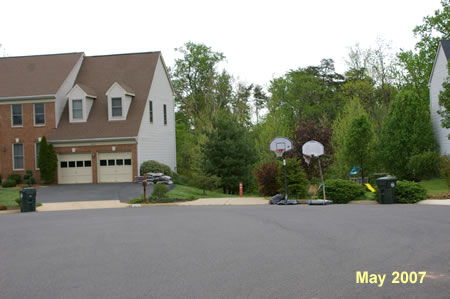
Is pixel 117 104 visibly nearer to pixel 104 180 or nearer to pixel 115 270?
pixel 104 180

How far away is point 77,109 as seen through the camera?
125 ft

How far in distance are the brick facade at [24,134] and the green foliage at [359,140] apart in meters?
21.1

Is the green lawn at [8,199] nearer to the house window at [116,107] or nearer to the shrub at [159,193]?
the shrub at [159,193]

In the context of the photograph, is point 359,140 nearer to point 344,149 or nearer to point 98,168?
point 344,149

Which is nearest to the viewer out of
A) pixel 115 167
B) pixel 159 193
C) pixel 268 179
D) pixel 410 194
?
pixel 410 194

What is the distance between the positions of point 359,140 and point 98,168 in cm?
1842

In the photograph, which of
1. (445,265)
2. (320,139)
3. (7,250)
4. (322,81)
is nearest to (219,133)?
(320,139)

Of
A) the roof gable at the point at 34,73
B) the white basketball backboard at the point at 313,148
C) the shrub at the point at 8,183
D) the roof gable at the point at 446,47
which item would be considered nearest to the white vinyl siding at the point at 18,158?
the shrub at the point at 8,183

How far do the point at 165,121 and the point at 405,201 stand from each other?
1002 inches

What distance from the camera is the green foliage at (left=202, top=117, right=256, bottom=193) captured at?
3522 cm

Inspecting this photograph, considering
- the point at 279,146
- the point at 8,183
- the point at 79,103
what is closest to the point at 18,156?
the point at 8,183

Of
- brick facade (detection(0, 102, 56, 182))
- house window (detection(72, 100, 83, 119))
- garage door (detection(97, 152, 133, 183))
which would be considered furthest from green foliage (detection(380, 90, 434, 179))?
brick facade (detection(0, 102, 56, 182))

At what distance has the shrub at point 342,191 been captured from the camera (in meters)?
22.5

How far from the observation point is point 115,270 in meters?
8.38
